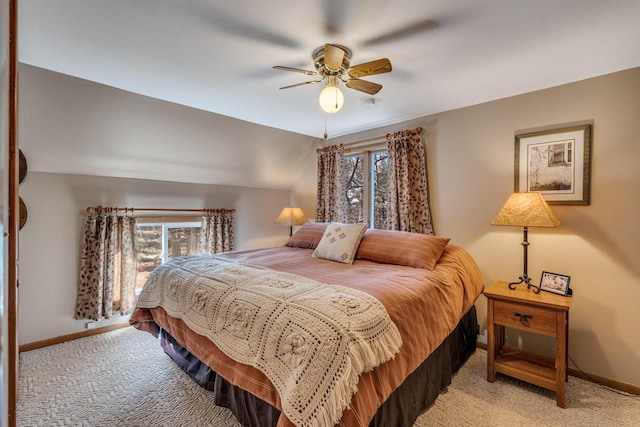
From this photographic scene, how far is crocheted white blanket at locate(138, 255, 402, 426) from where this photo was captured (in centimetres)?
114

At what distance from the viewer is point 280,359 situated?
1280mm

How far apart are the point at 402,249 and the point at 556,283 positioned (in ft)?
3.71

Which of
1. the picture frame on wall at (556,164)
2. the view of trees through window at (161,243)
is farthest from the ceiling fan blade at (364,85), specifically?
the view of trees through window at (161,243)

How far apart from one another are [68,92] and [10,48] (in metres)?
1.73

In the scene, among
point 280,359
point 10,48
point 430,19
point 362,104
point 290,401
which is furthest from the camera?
point 362,104

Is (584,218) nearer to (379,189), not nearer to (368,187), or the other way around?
(379,189)

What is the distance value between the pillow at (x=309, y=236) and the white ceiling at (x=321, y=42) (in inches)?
54.9

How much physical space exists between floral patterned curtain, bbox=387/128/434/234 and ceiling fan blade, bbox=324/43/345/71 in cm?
170

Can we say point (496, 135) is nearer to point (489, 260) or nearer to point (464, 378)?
point (489, 260)

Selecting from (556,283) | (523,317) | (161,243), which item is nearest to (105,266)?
(161,243)

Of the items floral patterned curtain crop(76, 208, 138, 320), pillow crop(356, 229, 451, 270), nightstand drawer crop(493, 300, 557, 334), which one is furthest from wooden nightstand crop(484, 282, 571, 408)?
floral patterned curtain crop(76, 208, 138, 320)

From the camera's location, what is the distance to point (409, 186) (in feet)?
10.6

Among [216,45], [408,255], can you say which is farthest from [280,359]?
[216,45]

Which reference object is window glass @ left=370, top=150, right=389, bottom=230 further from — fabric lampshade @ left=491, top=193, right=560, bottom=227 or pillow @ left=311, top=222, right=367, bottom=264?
fabric lampshade @ left=491, top=193, right=560, bottom=227
